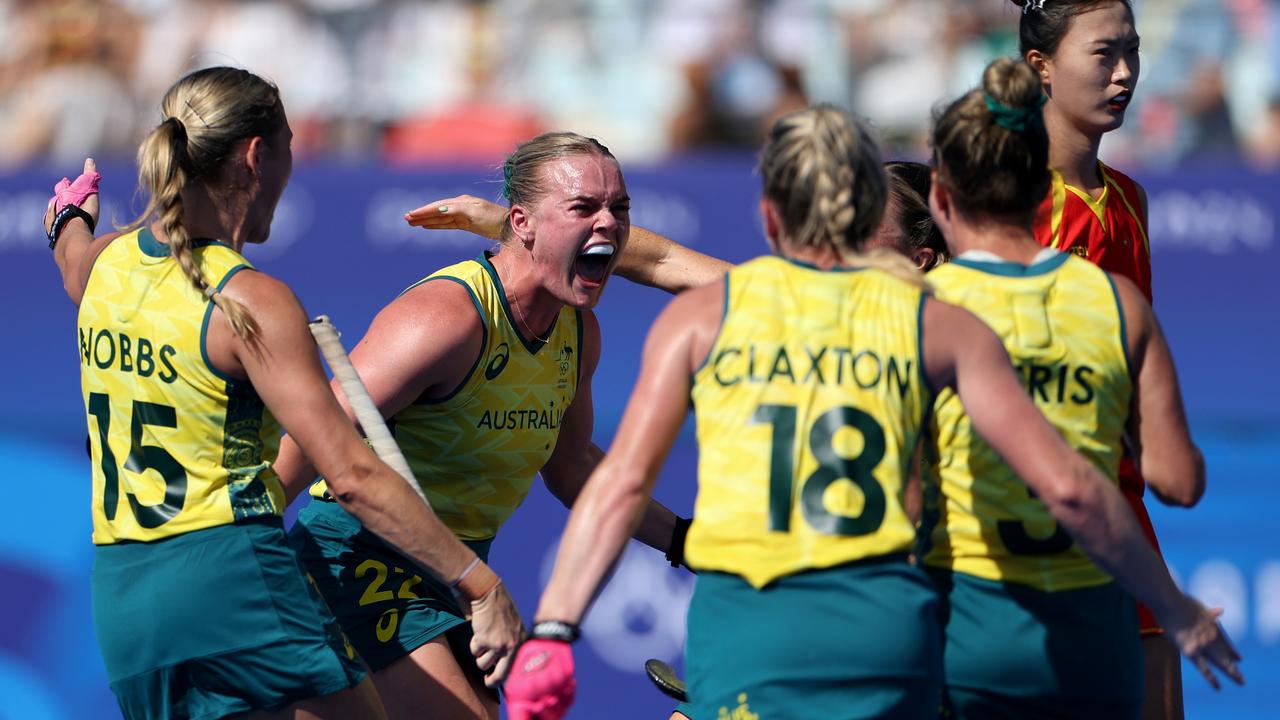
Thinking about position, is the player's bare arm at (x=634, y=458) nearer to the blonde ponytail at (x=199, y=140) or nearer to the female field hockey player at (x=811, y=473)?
the female field hockey player at (x=811, y=473)

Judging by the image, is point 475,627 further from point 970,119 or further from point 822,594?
point 970,119

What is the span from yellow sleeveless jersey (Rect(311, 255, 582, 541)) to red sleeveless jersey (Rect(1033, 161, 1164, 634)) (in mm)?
1398

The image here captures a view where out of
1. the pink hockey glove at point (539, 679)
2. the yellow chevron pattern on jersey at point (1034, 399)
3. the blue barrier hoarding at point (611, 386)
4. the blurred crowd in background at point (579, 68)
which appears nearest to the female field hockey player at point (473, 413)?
the pink hockey glove at point (539, 679)

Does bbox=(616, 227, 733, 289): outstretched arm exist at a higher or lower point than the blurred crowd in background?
lower

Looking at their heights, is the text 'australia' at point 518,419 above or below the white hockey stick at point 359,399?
above

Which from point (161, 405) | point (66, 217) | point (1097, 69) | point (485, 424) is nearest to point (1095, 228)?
point (1097, 69)

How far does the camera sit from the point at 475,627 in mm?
3557

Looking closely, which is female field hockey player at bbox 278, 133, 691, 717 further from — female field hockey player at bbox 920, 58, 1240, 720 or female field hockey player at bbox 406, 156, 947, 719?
female field hockey player at bbox 920, 58, 1240, 720

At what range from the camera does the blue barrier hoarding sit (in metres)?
6.98

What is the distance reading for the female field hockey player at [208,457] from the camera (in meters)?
3.33

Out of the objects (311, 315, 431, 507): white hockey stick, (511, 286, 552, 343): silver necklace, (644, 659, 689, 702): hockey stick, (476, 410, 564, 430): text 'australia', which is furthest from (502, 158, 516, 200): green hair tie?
(644, 659, 689, 702): hockey stick

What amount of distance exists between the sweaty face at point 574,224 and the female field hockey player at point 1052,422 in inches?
49.9

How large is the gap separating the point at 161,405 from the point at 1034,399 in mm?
1839

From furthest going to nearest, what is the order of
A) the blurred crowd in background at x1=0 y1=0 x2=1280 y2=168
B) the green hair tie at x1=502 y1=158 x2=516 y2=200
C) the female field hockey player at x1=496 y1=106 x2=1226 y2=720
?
the blurred crowd in background at x1=0 y1=0 x2=1280 y2=168 → the green hair tie at x1=502 y1=158 x2=516 y2=200 → the female field hockey player at x1=496 y1=106 x2=1226 y2=720
